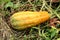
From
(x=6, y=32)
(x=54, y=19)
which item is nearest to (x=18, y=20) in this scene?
(x=6, y=32)

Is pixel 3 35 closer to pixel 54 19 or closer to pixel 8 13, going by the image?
pixel 8 13

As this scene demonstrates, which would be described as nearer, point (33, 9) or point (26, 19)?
point (26, 19)

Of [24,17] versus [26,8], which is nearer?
[24,17]
